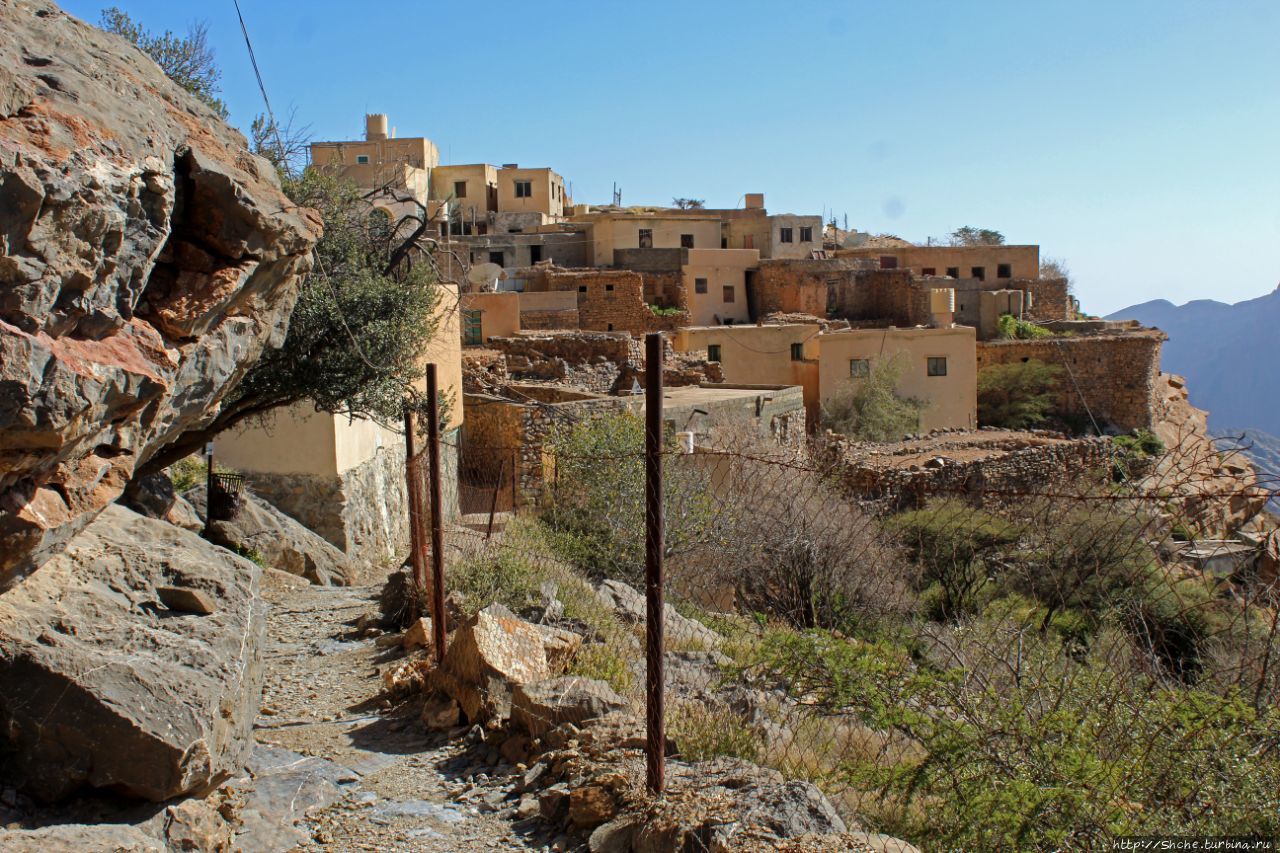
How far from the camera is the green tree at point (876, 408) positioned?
25.8 meters

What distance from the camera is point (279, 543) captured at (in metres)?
10.5

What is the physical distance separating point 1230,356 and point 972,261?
2938cm

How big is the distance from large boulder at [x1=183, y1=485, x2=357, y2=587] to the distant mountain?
36.7m

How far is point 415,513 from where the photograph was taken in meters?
7.86

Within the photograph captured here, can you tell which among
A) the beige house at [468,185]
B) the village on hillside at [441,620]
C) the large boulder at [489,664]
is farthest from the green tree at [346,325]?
the beige house at [468,185]

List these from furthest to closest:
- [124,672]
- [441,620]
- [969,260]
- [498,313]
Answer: [969,260], [498,313], [441,620], [124,672]

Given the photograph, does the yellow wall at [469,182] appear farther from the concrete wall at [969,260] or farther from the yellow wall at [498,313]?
the yellow wall at [498,313]

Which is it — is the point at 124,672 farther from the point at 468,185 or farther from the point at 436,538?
the point at 468,185

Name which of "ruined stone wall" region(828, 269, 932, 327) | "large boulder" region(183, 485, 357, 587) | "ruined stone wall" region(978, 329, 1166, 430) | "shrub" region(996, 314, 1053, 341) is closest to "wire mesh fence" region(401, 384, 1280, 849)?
"large boulder" region(183, 485, 357, 587)

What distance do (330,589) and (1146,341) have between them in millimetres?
28947

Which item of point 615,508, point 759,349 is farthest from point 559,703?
point 759,349

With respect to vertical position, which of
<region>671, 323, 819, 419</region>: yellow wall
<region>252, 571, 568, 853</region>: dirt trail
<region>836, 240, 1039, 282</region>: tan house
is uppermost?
<region>836, 240, 1039, 282</region>: tan house

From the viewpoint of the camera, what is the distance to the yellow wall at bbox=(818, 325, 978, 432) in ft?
91.8

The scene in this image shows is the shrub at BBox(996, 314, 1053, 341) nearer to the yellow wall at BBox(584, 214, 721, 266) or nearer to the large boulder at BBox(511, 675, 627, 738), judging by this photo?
the yellow wall at BBox(584, 214, 721, 266)
